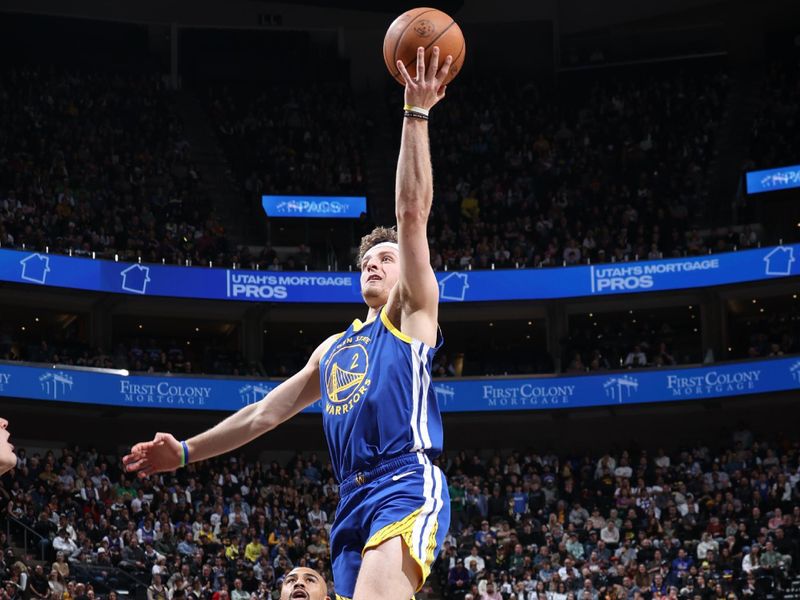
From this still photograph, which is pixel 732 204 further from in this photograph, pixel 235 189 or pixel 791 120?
pixel 235 189

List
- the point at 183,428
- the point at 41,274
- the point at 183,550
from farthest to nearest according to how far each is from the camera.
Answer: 1. the point at 183,428
2. the point at 41,274
3. the point at 183,550

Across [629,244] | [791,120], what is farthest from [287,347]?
[791,120]

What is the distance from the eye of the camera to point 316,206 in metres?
37.8

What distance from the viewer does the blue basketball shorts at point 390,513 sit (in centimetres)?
527

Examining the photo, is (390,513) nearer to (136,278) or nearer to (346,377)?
(346,377)

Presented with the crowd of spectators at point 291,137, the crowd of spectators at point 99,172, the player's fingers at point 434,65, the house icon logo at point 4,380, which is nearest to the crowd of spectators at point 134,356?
the house icon logo at point 4,380

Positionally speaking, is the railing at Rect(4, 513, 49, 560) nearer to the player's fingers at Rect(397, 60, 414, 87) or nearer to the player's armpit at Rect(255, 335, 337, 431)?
the player's armpit at Rect(255, 335, 337, 431)

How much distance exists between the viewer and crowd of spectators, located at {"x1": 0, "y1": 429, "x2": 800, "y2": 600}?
23.5 m

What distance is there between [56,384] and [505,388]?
39.4 feet

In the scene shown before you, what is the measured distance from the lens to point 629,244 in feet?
118

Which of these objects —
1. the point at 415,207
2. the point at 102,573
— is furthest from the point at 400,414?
the point at 102,573

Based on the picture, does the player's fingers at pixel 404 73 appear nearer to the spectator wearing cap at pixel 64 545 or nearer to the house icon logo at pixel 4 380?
the spectator wearing cap at pixel 64 545

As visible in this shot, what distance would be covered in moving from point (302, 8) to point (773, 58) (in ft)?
55.2

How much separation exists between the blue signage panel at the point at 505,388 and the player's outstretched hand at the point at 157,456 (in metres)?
25.8
